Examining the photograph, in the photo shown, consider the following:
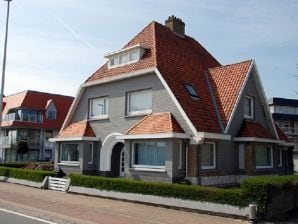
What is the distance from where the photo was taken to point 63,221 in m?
13.2

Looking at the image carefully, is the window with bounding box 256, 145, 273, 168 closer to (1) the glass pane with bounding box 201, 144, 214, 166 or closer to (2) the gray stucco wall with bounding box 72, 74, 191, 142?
(1) the glass pane with bounding box 201, 144, 214, 166

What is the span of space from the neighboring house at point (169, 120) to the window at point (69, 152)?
0.22ft

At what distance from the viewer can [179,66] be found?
2550 centimetres

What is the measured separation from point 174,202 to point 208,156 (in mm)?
7200

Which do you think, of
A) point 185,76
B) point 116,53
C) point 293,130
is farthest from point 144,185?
point 293,130

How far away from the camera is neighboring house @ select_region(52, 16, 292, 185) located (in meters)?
22.0

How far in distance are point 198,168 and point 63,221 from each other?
10014 millimetres

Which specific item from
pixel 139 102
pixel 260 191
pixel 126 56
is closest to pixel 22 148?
pixel 126 56

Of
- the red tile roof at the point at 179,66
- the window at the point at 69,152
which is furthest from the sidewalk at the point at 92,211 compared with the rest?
the window at the point at 69,152

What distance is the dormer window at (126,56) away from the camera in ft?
84.0

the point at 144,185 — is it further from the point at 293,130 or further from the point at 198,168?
the point at 293,130

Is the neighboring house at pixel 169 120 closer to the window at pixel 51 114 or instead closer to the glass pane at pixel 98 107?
the glass pane at pixel 98 107

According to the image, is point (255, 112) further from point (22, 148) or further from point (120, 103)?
point (22, 148)

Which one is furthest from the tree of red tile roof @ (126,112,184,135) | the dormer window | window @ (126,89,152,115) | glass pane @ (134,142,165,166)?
glass pane @ (134,142,165,166)
